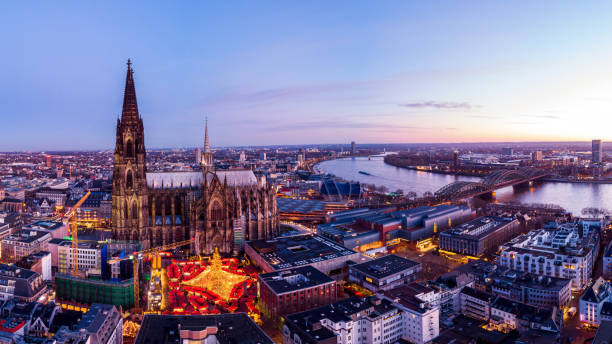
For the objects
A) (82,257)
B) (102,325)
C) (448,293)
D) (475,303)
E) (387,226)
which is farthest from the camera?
(387,226)

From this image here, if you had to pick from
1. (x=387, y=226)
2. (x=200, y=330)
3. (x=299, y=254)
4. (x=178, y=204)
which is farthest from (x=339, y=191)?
(x=200, y=330)

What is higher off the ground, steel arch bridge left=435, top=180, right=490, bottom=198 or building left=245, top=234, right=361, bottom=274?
steel arch bridge left=435, top=180, right=490, bottom=198

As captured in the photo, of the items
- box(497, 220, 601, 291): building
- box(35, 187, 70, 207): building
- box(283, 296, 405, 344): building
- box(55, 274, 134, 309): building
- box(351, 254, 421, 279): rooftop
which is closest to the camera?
box(283, 296, 405, 344): building

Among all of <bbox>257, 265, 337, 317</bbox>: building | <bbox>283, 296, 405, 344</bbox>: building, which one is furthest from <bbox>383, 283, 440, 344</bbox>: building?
<bbox>257, 265, 337, 317</bbox>: building

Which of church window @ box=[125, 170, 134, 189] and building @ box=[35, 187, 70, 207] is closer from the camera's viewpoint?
church window @ box=[125, 170, 134, 189]

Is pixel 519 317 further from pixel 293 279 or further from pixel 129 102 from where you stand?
pixel 129 102

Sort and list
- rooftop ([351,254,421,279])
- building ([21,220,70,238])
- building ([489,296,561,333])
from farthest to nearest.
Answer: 1. building ([21,220,70,238])
2. rooftop ([351,254,421,279])
3. building ([489,296,561,333])

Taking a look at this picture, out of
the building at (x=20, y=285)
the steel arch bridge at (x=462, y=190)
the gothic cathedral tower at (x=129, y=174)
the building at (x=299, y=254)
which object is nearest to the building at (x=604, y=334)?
the building at (x=299, y=254)

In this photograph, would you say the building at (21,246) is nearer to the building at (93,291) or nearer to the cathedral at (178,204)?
the cathedral at (178,204)

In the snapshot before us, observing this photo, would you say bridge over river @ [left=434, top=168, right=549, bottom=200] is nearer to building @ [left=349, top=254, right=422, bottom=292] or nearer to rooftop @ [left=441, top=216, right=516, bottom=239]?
rooftop @ [left=441, top=216, right=516, bottom=239]
